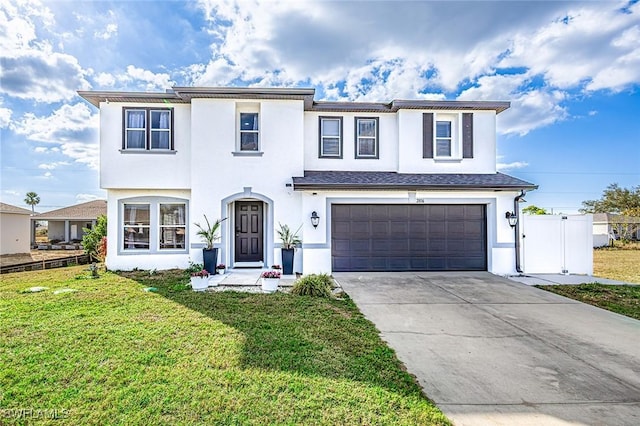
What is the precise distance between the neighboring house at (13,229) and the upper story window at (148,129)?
15.1 m

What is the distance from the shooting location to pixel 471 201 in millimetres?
10688

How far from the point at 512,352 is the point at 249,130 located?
9.61 meters

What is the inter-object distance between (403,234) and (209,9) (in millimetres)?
10740

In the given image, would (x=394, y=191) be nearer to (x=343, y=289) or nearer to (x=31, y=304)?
(x=343, y=289)

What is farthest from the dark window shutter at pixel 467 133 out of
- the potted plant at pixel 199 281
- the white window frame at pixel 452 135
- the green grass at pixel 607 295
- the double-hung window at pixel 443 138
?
the potted plant at pixel 199 281

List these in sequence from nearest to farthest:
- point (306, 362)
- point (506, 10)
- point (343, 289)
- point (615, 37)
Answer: point (306, 362)
point (343, 289)
point (506, 10)
point (615, 37)

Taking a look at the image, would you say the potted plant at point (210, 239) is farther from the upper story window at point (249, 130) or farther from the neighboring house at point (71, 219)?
the neighboring house at point (71, 219)

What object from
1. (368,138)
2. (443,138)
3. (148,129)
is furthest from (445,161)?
(148,129)

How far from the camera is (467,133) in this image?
1144cm

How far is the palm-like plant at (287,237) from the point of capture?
34.1 feet

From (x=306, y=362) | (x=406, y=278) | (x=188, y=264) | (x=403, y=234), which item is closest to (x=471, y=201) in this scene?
(x=403, y=234)

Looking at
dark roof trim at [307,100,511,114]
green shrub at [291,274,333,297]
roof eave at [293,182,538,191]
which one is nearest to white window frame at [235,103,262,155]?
dark roof trim at [307,100,511,114]

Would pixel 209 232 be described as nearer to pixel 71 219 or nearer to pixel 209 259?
pixel 209 259

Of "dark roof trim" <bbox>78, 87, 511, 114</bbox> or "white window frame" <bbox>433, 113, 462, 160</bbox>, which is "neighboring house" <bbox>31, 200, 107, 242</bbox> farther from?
"white window frame" <bbox>433, 113, 462, 160</bbox>
